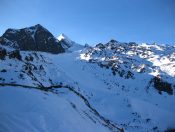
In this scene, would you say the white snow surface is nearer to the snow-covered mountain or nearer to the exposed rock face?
the snow-covered mountain

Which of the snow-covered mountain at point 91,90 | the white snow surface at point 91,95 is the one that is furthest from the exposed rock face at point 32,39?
the white snow surface at point 91,95

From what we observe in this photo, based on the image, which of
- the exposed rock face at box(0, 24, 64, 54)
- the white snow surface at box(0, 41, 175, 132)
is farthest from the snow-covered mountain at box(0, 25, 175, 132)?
the exposed rock face at box(0, 24, 64, 54)

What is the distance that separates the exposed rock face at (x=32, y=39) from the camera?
12112 cm

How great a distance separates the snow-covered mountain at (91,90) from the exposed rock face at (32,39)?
45.0 inches

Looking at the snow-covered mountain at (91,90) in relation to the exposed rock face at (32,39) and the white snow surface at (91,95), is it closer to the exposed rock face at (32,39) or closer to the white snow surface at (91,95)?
the white snow surface at (91,95)

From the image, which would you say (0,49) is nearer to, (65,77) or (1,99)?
(65,77)

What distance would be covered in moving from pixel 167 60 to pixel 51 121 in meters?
99.7

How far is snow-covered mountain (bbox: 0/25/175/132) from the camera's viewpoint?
2233 cm

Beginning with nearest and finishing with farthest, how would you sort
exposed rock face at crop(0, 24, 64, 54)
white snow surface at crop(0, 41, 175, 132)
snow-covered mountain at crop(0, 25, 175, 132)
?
white snow surface at crop(0, 41, 175, 132)
snow-covered mountain at crop(0, 25, 175, 132)
exposed rock face at crop(0, 24, 64, 54)

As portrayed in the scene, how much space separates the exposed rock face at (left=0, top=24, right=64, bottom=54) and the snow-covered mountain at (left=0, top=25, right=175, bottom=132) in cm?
114

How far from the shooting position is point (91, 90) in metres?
69.0

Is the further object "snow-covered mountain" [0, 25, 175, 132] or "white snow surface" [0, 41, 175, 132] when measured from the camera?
"snow-covered mountain" [0, 25, 175, 132]

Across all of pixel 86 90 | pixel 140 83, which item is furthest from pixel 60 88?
pixel 140 83

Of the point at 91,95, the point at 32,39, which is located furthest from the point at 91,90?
the point at 32,39
